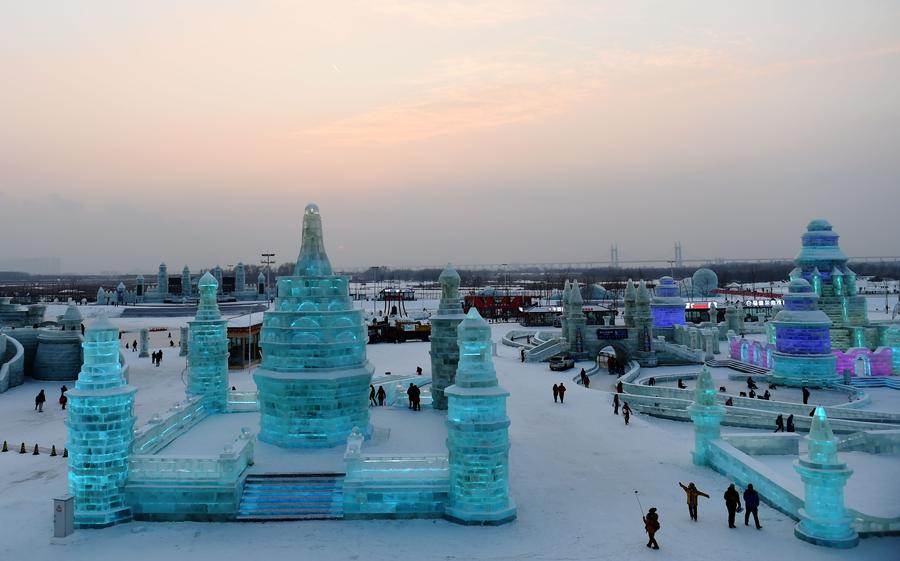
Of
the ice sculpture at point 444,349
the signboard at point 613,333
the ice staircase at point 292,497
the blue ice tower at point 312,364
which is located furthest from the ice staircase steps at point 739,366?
the ice staircase at point 292,497

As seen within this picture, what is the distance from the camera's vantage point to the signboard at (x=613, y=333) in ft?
140

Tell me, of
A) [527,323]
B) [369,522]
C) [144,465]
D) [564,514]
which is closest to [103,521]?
[144,465]

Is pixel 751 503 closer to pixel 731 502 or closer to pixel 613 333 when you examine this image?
pixel 731 502

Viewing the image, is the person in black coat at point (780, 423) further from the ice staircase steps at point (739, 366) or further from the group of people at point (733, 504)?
the group of people at point (733, 504)

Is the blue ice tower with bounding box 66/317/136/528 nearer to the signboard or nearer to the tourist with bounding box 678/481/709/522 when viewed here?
the tourist with bounding box 678/481/709/522

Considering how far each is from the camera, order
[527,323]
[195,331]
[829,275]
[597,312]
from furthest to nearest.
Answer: [527,323], [597,312], [829,275], [195,331]

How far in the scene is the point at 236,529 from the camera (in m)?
14.5

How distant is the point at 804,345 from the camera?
32688 mm

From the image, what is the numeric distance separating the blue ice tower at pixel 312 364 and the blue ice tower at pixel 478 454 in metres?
5.22

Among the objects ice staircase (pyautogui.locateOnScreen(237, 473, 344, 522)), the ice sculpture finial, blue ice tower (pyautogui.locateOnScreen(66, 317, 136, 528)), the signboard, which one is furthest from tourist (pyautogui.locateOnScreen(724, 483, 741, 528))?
the signboard

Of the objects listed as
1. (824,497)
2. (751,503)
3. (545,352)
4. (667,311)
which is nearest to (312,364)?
(751,503)

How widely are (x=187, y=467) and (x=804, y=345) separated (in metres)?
31.7

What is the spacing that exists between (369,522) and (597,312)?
45.7 metres

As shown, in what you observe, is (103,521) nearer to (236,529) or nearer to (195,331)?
(236,529)
